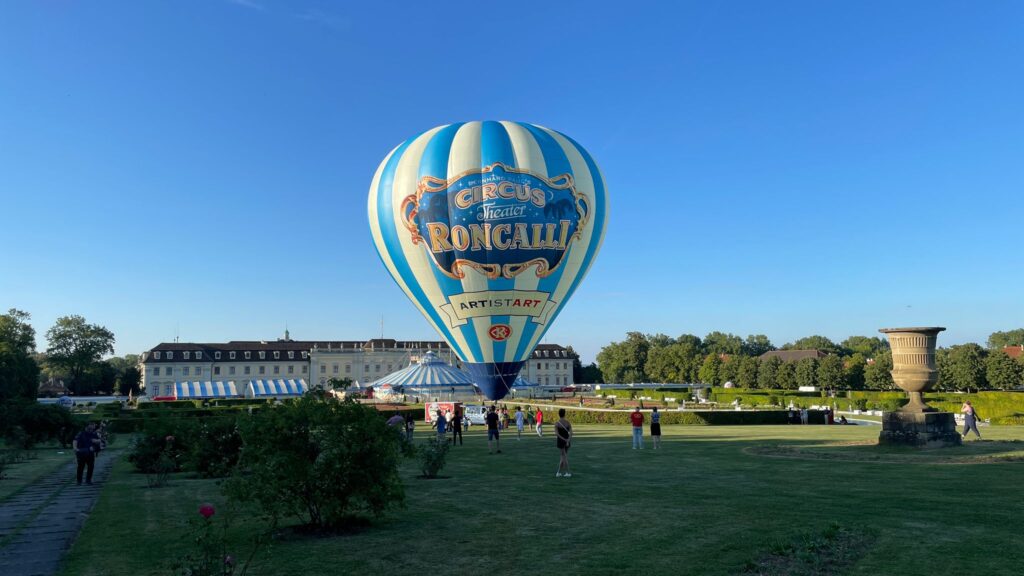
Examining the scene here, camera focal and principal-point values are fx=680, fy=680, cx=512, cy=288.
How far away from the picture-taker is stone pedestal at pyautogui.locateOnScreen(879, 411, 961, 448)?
21.9 m

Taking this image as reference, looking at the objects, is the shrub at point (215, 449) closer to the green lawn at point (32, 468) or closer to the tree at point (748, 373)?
the green lawn at point (32, 468)

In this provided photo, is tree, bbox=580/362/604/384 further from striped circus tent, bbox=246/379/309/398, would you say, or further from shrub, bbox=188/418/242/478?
shrub, bbox=188/418/242/478

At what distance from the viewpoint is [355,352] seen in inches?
5217

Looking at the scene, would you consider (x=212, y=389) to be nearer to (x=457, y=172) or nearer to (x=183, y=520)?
(x=457, y=172)

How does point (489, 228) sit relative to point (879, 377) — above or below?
above

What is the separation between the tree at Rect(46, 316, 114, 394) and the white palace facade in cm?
771

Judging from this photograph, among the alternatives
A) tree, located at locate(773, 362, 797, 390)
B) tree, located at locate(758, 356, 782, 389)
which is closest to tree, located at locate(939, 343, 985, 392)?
tree, located at locate(773, 362, 797, 390)

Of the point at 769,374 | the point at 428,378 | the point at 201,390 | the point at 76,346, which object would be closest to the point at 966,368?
the point at 769,374

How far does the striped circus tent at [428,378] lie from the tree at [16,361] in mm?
30377

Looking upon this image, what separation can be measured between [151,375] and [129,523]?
122m

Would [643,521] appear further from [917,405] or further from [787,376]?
[787,376]

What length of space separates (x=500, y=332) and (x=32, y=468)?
63.7ft

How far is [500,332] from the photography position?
33719mm

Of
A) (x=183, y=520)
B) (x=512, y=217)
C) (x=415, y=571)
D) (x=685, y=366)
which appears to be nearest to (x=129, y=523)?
(x=183, y=520)
